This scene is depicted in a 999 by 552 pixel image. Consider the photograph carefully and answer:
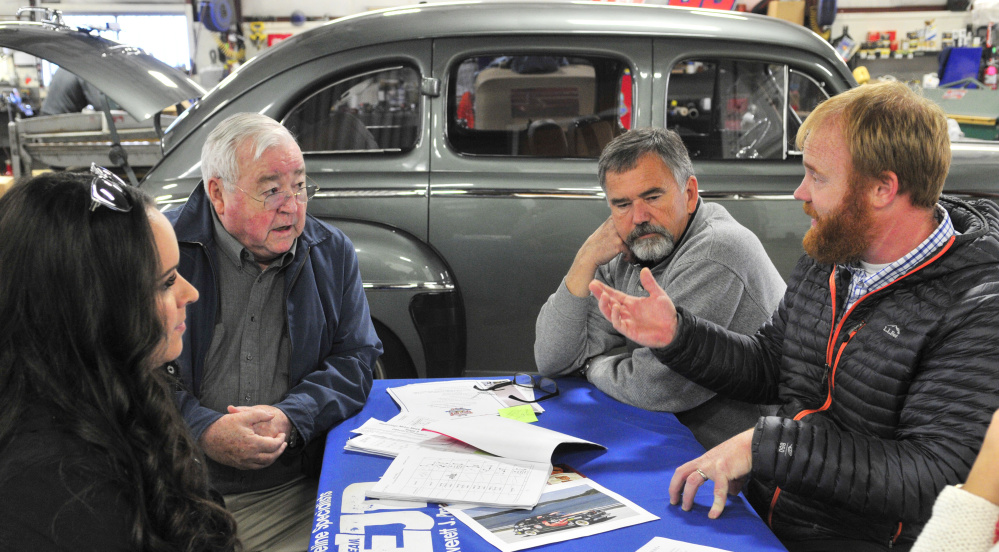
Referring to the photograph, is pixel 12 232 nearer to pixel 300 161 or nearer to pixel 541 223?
pixel 300 161

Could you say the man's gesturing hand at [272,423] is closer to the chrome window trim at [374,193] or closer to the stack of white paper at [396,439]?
the stack of white paper at [396,439]

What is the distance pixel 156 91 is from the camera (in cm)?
293

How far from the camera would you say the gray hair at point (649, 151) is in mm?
2252

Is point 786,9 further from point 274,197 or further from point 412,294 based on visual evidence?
point 274,197

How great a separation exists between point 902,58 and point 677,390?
910 cm

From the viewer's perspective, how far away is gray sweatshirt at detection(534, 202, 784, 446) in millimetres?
1980

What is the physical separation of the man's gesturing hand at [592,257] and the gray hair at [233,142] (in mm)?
955

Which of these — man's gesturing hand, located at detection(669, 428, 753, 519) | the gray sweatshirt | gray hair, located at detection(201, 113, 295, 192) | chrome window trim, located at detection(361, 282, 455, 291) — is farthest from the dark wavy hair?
chrome window trim, located at detection(361, 282, 455, 291)

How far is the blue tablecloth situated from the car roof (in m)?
1.83

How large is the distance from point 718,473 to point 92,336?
112cm

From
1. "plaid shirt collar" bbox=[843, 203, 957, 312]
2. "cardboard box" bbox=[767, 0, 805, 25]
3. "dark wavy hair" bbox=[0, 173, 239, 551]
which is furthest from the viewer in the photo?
"cardboard box" bbox=[767, 0, 805, 25]

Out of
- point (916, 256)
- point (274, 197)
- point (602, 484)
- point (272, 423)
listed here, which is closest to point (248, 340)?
point (272, 423)

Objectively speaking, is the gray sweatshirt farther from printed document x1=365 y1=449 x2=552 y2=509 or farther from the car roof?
the car roof

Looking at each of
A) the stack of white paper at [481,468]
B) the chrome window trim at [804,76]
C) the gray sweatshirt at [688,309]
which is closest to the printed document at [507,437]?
the stack of white paper at [481,468]
